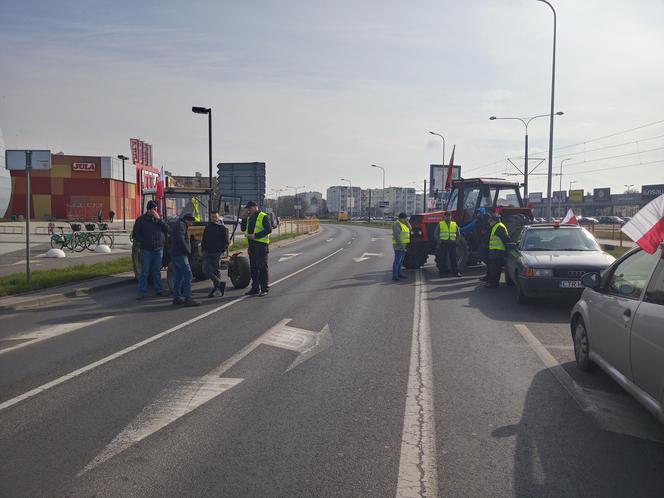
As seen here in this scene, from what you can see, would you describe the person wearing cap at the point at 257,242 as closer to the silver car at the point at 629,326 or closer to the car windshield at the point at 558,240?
the car windshield at the point at 558,240

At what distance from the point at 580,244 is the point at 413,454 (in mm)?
8722

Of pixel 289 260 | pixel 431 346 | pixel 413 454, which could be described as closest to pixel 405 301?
pixel 431 346

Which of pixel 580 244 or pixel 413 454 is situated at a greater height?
pixel 580 244

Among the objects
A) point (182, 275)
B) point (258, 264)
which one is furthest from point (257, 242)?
point (182, 275)

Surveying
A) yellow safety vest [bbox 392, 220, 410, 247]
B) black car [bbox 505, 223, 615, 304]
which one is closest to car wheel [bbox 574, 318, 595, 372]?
black car [bbox 505, 223, 615, 304]

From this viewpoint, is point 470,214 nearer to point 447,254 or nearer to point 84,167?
point 447,254

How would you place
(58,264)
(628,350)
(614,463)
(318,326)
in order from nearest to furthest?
(614,463)
(628,350)
(318,326)
(58,264)

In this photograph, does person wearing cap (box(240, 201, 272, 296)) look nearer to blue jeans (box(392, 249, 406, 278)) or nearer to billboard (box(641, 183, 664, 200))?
blue jeans (box(392, 249, 406, 278))

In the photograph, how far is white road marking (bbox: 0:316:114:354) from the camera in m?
7.57

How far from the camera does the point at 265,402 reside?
17.0 ft

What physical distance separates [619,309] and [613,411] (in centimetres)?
88

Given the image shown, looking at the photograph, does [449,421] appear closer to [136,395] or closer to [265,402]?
[265,402]

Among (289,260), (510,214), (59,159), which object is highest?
(59,159)

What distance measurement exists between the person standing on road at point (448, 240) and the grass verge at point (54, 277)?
887 cm
